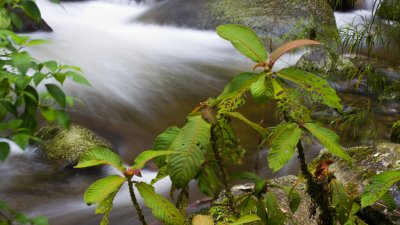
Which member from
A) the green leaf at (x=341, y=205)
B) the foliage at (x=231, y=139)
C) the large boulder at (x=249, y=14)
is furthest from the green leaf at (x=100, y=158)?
the large boulder at (x=249, y=14)

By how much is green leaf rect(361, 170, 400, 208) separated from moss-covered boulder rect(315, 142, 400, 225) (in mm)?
825

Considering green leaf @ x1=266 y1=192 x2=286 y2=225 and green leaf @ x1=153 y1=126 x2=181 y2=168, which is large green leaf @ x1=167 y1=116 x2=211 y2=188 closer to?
green leaf @ x1=153 y1=126 x2=181 y2=168

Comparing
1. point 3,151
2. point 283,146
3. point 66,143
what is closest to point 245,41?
point 283,146

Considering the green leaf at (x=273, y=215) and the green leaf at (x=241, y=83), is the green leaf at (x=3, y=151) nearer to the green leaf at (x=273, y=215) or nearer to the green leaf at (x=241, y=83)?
the green leaf at (x=241, y=83)

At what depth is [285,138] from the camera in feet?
3.67

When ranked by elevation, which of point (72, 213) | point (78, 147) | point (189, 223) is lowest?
point (72, 213)

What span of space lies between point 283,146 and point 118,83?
518 centimetres

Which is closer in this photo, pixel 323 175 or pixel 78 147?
pixel 323 175

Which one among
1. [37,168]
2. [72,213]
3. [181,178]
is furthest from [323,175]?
[37,168]

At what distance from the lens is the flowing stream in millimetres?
3650

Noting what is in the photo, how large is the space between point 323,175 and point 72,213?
2560mm

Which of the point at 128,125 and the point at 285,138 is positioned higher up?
the point at 285,138

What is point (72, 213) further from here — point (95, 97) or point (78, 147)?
point (95, 97)

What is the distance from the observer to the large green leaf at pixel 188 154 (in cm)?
102
